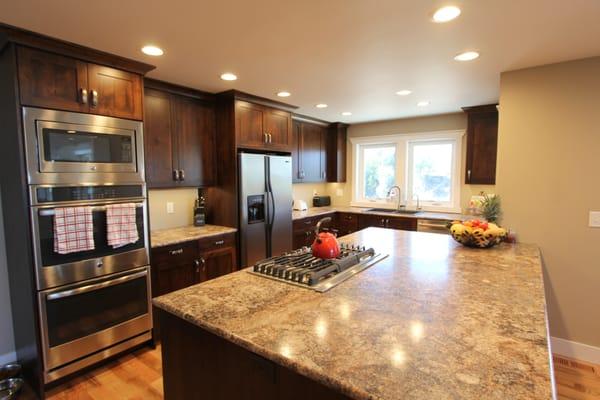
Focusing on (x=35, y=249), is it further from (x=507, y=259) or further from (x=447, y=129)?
(x=447, y=129)

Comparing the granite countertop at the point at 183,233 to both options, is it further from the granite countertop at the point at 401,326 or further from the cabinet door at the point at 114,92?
the granite countertop at the point at 401,326

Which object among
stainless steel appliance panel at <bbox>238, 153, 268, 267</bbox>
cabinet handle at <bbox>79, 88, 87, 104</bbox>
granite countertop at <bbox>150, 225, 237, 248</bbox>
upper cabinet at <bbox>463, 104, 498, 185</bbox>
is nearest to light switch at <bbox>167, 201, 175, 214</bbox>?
granite countertop at <bbox>150, 225, 237, 248</bbox>

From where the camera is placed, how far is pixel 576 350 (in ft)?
8.16

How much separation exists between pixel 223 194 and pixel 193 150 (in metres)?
0.56

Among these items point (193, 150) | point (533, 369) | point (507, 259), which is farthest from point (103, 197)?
point (507, 259)

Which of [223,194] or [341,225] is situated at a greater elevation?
[223,194]

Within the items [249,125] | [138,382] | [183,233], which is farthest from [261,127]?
[138,382]

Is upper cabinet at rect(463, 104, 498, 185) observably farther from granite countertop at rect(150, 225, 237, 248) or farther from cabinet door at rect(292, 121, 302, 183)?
granite countertop at rect(150, 225, 237, 248)

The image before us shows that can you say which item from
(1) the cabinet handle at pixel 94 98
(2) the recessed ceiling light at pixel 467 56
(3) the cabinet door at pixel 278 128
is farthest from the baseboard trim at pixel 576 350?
Result: (1) the cabinet handle at pixel 94 98

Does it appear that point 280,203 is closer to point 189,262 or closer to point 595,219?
point 189,262

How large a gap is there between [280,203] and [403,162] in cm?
228

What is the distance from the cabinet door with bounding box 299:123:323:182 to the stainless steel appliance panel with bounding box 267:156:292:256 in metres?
0.95

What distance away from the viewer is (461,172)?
14.5 ft

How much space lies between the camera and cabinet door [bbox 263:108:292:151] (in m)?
3.65
